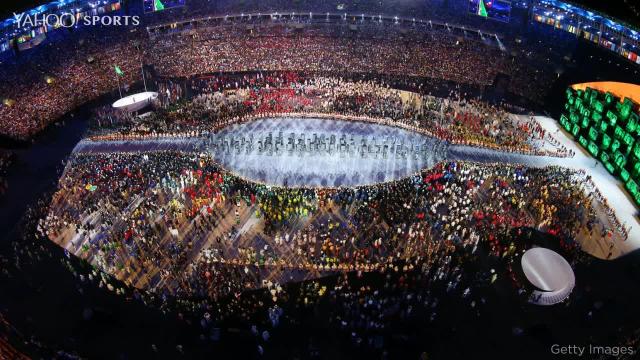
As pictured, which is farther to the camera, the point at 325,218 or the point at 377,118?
the point at 377,118

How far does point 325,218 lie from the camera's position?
34469 mm

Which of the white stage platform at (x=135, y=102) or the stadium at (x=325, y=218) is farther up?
the white stage platform at (x=135, y=102)

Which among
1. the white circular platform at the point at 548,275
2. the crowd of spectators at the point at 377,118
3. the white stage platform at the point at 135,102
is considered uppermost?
the white stage platform at the point at 135,102

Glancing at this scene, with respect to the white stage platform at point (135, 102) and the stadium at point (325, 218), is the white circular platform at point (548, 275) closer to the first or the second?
the stadium at point (325, 218)

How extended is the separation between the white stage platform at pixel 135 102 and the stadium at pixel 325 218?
27 cm

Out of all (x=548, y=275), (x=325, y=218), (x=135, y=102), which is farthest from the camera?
(x=135, y=102)

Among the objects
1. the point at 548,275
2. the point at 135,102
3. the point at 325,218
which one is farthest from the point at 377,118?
the point at 135,102

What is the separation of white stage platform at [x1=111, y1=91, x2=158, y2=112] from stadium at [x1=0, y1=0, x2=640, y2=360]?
274 millimetres

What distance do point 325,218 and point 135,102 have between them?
24.6 meters

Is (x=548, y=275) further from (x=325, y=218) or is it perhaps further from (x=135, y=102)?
(x=135, y=102)

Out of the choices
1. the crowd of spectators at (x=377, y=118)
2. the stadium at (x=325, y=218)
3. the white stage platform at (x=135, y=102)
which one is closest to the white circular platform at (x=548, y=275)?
the stadium at (x=325, y=218)

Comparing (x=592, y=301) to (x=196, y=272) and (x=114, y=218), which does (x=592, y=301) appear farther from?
(x=114, y=218)

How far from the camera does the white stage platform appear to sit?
46.9 meters

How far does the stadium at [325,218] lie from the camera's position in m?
26.6
